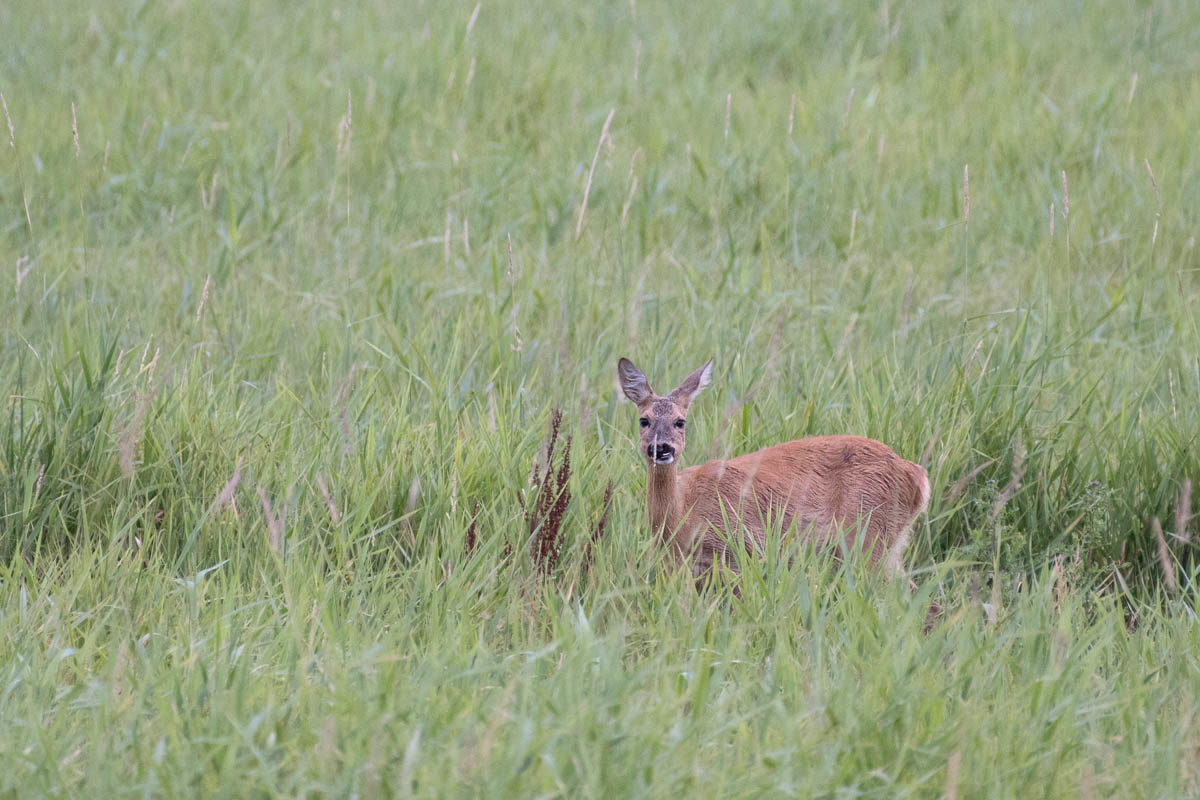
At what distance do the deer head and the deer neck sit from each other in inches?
0.9

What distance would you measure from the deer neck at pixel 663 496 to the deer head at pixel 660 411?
24mm

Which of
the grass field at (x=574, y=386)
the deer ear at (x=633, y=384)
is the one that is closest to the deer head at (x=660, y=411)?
the deer ear at (x=633, y=384)

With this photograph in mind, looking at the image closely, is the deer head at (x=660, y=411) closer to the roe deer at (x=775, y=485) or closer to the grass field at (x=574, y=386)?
the roe deer at (x=775, y=485)

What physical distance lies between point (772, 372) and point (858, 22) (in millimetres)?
5077

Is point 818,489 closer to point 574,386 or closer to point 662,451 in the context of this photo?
point 662,451

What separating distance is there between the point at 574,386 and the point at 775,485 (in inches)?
38.2

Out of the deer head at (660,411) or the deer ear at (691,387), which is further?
the deer ear at (691,387)

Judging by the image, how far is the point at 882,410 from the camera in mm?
4504

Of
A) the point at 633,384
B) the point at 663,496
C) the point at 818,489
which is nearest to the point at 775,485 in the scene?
the point at 818,489

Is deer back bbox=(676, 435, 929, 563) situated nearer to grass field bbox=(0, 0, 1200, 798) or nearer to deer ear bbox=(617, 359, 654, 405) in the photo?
grass field bbox=(0, 0, 1200, 798)

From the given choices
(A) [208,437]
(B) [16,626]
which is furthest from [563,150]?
(B) [16,626]

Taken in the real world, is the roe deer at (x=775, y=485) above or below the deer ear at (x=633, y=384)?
below

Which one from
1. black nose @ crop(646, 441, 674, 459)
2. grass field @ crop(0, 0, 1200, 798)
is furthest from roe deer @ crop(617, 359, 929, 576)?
grass field @ crop(0, 0, 1200, 798)

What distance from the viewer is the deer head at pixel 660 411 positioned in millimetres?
4008
